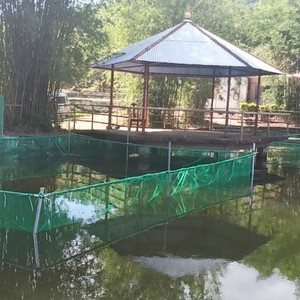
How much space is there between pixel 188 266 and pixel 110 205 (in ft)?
5.72

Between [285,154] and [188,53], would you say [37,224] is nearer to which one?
[188,53]

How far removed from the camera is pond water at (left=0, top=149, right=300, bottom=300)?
5.72 metres

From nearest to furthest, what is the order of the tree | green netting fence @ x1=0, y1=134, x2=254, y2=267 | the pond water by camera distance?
the pond water → green netting fence @ x1=0, y1=134, x2=254, y2=267 → the tree

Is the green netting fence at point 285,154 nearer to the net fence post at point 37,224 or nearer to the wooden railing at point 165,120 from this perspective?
the wooden railing at point 165,120

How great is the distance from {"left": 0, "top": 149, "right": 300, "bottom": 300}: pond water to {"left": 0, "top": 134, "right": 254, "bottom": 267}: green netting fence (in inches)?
7.5

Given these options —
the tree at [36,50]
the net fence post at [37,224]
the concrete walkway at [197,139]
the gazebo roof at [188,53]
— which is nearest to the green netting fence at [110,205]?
the net fence post at [37,224]

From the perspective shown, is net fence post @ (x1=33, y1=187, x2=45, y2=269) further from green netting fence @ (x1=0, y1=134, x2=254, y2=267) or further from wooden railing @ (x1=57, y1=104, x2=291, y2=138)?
wooden railing @ (x1=57, y1=104, x2=291, y2=138)

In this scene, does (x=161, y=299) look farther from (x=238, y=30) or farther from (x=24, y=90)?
(x=238, y=30)

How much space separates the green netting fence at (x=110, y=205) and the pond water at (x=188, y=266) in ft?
0.63

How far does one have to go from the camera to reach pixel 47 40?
1730cm

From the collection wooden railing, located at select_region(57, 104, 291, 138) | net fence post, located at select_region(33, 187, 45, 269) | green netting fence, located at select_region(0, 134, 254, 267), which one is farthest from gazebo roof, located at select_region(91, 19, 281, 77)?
net fence post, located at select_region(33, 187, 45, 269)

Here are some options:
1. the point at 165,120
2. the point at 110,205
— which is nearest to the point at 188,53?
the point at 165,120

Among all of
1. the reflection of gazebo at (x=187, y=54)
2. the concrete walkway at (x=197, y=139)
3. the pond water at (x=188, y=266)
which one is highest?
the reflection of gazebo at (x=187, y=54)

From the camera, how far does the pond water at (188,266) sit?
5.72 metres
